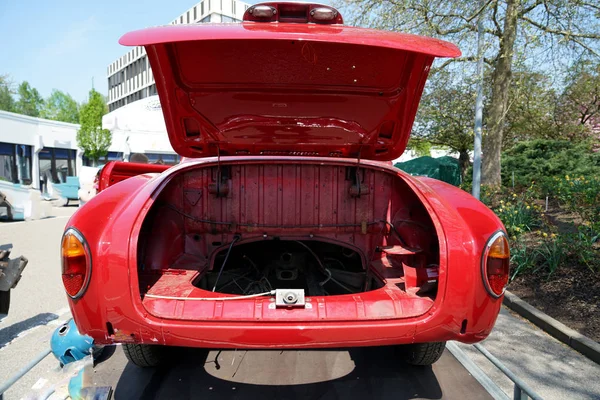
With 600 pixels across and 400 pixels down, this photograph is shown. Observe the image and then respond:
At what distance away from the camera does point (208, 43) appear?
1997 millimetres

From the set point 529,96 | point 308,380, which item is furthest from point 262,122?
point 529,96

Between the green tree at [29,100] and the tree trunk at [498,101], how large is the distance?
55.7m

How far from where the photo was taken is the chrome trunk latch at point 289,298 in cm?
193

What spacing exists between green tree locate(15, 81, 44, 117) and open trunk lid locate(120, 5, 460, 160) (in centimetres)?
5773

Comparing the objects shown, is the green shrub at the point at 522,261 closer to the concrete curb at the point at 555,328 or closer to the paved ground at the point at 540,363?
the concrete curb at the point at 555,328

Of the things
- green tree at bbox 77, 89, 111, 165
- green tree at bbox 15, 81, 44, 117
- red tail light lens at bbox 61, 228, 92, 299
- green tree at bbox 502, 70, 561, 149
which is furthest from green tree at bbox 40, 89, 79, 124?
red tail light lens at bbox 61, 228, 92, 299

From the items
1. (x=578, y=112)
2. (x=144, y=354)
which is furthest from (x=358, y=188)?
(x=578, y=112)

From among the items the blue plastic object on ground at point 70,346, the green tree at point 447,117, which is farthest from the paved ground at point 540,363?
the green tree at point 447,117

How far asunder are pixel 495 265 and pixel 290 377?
1.57 meters

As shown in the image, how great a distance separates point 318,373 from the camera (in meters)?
2.72

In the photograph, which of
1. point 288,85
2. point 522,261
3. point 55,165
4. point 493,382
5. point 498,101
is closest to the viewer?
point 288,85

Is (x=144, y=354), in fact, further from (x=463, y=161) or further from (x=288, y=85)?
(x=463, y=161)

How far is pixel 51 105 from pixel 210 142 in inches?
2411

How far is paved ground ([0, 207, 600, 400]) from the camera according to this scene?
2.49 m
